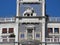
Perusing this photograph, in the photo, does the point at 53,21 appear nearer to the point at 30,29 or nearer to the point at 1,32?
the point at 30,29

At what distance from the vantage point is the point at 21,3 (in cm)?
5494

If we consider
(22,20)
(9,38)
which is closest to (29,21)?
(22,20)

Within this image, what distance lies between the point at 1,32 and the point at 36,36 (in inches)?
310

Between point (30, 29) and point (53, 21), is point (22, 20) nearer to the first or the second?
point (30, 29)

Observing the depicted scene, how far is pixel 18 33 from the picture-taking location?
177ft

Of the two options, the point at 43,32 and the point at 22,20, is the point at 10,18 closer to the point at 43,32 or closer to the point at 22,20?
the point at 22,20

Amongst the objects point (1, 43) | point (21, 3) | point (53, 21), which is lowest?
point (1, 43)

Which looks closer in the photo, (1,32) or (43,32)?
(43,32)

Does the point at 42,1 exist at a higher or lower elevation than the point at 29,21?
higher

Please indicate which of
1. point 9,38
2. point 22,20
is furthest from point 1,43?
point 22,20

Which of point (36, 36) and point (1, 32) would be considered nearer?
point (36, 36)

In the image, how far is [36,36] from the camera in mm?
53469

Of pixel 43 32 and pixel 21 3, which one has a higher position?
pixel 21 3

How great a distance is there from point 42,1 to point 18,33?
7200mm
